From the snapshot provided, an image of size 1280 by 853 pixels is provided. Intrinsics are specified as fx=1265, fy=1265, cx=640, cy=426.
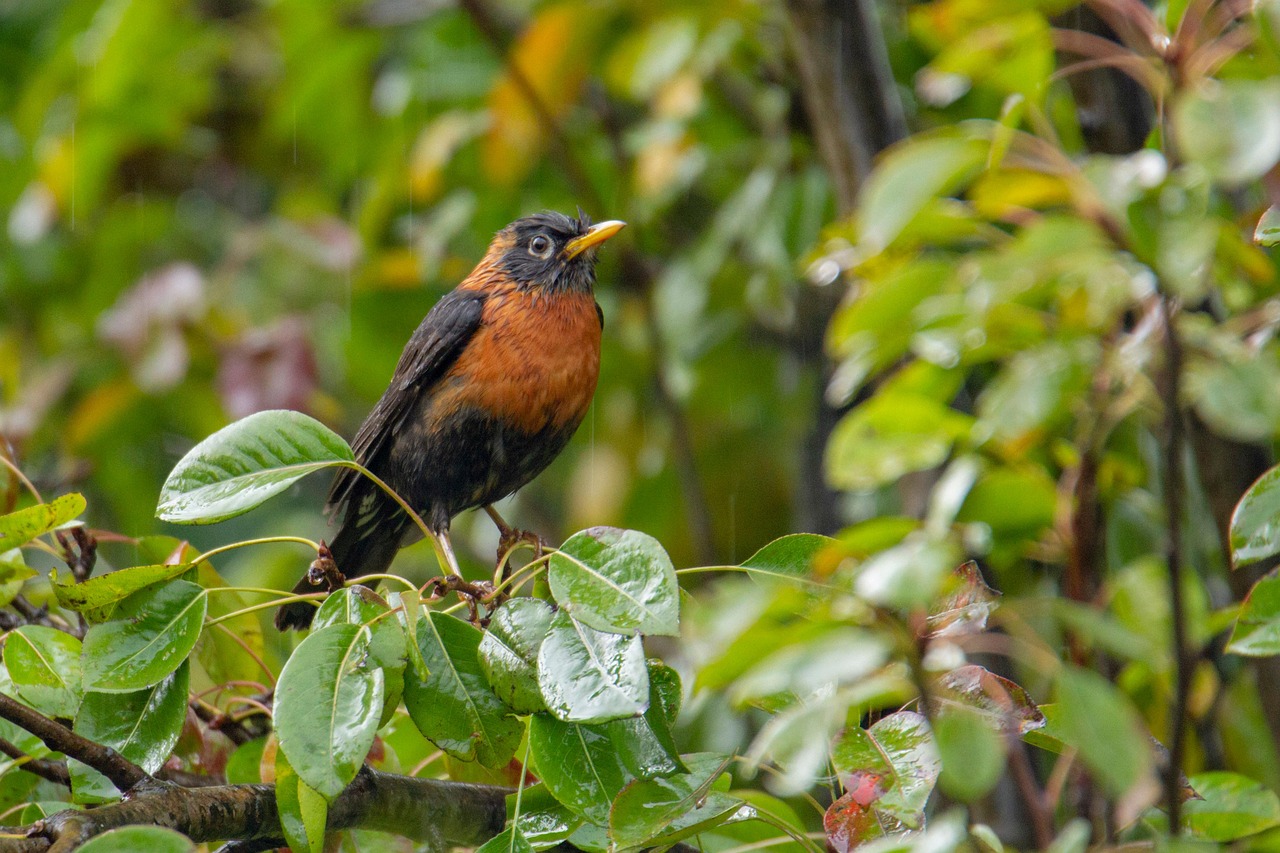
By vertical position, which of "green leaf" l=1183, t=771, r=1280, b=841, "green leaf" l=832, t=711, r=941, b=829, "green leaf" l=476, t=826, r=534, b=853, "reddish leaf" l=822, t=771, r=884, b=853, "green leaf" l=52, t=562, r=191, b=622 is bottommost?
"green leaf" l=1183, t=771, r=1280, b=841

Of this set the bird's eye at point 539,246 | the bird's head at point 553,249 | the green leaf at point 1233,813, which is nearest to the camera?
the green leaf at point 1233,813

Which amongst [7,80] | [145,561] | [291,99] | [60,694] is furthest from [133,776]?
[7,80]

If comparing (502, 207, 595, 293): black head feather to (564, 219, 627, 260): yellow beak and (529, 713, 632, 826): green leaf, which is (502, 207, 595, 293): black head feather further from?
(529, 713, 632, 826): green leaf

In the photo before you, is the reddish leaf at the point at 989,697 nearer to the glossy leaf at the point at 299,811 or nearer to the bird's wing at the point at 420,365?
the glossy leaf at the point at 299,811

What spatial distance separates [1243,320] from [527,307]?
2.33 metres

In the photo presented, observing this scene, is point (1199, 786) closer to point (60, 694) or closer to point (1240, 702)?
point (1240, 702)

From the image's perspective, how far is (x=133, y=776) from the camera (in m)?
Answer: 2.00

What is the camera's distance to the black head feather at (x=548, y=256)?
417 centimetres

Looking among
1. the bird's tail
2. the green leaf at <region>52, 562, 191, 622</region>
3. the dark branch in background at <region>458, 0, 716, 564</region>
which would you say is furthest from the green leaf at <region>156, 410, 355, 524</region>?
the dark branch in background at <region>458, 0, 716, 564</region>

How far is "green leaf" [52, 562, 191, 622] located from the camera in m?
2.08

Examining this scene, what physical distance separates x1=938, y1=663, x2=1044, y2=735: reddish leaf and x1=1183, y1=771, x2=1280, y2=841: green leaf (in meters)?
0.37

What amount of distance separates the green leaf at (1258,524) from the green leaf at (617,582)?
0.82 metres

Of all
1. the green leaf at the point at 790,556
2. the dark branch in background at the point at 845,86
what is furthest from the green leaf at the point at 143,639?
the dark branch in background at the point at 845,86

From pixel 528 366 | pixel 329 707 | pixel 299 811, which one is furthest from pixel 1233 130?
pixel 528 366
